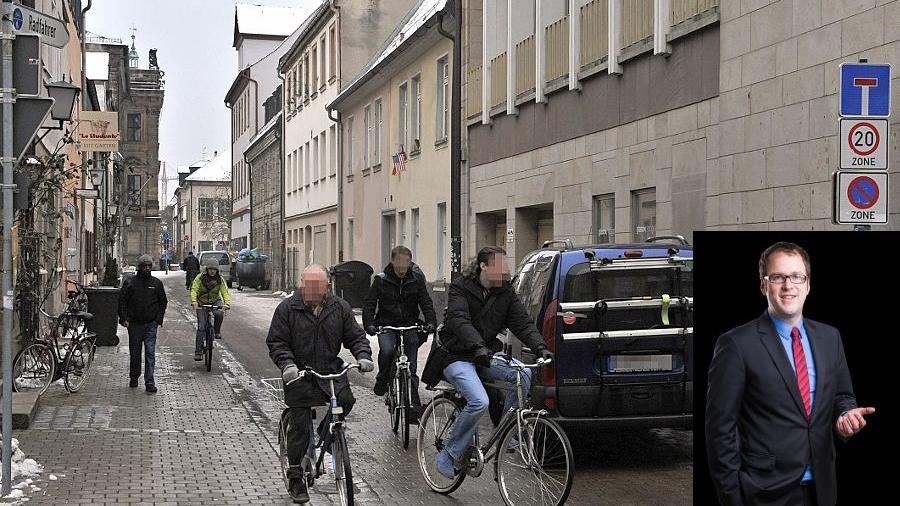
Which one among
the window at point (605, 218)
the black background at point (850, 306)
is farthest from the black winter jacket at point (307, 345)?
the window at point (605, 218)

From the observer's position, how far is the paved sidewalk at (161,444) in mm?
8523

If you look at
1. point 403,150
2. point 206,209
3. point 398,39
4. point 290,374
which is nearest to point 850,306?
point 290,374

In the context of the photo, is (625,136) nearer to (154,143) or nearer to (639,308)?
(639,308)

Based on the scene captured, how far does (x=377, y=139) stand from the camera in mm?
36125

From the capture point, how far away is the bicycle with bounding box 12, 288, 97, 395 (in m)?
13.8

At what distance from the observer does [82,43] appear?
35.8 meters

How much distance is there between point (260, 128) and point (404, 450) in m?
61.7

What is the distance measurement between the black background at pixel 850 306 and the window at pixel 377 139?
32267 millimetres

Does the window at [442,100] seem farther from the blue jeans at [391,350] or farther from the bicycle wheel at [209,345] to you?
the blue jeans at [391,350]

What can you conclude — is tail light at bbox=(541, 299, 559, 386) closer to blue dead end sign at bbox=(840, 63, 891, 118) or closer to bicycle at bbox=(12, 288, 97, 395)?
blue dead end sign at bbox=(840, 63, 891, 118)

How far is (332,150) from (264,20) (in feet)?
126

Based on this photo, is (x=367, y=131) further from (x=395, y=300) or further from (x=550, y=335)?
(x=550, y=335)

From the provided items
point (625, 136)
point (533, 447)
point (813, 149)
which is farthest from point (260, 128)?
point (533, 447)

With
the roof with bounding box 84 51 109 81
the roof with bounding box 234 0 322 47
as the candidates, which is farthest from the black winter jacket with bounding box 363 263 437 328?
the roof with bounding box 234 0 322 47
